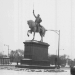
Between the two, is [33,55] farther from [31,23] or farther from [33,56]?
[31,23]

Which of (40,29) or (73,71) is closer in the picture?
(73,71)

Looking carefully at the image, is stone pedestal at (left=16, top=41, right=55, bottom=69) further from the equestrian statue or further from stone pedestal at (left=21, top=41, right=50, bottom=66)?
the equestrian statue

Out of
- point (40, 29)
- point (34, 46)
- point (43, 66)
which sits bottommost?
point (43, 66)

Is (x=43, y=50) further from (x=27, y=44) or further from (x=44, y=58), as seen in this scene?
(x=27, y=44)

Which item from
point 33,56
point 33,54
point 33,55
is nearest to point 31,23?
point 33,54

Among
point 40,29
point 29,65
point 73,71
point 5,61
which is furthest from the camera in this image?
point 5,61

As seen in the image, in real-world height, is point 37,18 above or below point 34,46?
above

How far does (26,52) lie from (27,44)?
1.27 metres

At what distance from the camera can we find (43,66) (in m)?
42.4

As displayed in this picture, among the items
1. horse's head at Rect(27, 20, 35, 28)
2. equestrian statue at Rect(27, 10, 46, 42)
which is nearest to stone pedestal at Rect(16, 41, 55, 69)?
equestrian statue at Rect(27, 10, 46, 42)

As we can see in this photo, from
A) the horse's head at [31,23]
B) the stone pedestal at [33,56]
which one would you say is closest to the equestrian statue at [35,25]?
the horse's head at [31,23]

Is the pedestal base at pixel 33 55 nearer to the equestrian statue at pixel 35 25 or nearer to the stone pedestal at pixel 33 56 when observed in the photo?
the stone pedestal at pixel 33 56

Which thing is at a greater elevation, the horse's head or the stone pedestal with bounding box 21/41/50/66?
the horse's head

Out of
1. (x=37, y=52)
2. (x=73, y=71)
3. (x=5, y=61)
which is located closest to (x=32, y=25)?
(x=37, y=52)
